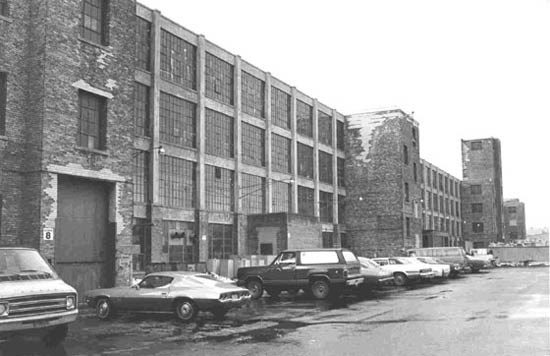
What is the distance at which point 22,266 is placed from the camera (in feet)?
39.4

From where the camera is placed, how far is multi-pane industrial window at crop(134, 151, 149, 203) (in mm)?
32531

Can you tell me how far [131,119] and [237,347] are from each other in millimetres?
14032

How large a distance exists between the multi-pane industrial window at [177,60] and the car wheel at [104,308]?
2115cm

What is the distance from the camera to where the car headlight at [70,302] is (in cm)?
1146

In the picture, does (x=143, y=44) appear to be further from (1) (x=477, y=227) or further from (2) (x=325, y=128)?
(1) (x=477, y=227)

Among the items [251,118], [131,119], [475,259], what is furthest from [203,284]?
[475,259]

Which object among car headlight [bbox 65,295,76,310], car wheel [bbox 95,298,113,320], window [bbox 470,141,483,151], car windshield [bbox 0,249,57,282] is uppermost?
window [bbox 470,141,483,151]

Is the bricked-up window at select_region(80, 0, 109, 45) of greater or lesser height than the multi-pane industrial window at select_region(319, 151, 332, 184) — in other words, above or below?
above

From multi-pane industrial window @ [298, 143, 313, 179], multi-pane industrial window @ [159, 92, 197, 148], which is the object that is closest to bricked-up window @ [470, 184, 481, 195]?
multi-pane industrial window @ [298, 143, 313, 179]

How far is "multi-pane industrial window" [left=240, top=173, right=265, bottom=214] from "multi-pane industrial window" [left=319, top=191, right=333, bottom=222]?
1139 centimetres

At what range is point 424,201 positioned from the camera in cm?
8081

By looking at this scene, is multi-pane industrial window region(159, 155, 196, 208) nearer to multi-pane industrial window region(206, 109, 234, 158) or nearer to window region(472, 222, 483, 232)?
multi-pane industrial window region(206, 109, 234, 158)

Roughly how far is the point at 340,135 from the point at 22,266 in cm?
5167

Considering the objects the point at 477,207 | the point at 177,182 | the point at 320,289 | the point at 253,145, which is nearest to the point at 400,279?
the point at 320,289
